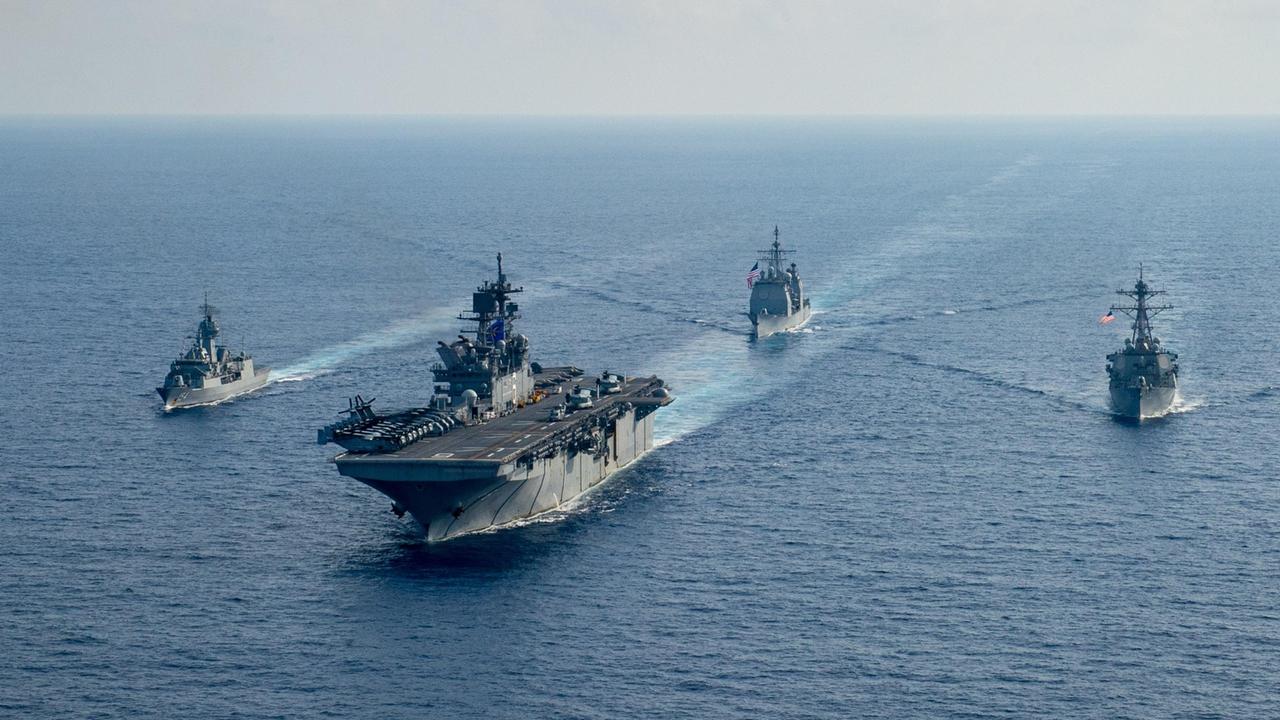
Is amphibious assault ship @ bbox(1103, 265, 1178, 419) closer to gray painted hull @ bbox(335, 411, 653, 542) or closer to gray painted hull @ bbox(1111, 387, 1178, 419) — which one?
gray painted hull @ bbox(1111, 387, 1178, 419)

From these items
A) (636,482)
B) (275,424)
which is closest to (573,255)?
(275,424)

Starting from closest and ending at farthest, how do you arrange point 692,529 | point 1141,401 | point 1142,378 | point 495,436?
point 692,529, point 495,436, point 1141,401, point 1142,378

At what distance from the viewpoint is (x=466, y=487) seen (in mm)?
69938

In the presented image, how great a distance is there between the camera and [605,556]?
224 ft

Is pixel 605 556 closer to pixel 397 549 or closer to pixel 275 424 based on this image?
pixel 397 549

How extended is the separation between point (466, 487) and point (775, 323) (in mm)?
52794

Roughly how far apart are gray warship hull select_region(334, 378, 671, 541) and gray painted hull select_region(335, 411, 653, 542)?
0.13ft

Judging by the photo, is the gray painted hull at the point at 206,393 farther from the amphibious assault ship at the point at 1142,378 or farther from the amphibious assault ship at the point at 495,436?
the amphibious assault ship at the point at 1142,378

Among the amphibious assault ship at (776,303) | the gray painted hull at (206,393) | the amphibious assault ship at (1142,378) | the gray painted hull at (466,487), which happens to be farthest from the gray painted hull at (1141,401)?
the gray painted hull at (206,393)

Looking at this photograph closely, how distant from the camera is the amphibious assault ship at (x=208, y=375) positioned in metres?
96.1

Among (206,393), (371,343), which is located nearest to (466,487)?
(206,393)

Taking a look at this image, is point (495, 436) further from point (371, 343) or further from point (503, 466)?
point (371, 343)

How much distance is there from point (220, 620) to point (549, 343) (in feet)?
179

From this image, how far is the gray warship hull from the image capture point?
68.9 m
